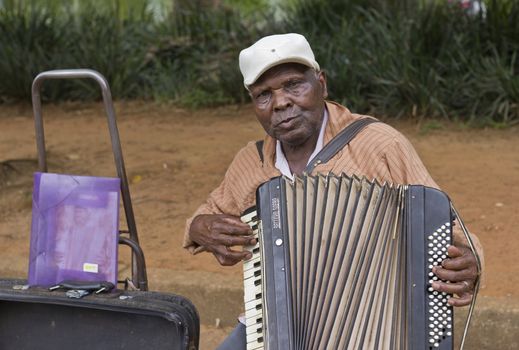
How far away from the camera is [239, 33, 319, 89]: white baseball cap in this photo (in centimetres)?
306

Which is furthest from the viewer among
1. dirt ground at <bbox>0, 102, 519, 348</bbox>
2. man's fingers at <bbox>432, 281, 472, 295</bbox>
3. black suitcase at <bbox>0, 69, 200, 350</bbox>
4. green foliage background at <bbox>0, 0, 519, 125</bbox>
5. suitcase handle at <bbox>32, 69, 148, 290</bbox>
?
green foliage background at <bbox>0, 0, 519, 125</bbox>

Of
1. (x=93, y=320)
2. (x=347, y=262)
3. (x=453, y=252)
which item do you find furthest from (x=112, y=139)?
(x=453, y=252)

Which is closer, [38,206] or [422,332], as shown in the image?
[422,332]

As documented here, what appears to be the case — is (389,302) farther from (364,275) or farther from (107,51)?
(107,51)

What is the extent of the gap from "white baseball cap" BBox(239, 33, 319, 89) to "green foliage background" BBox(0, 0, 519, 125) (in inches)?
204

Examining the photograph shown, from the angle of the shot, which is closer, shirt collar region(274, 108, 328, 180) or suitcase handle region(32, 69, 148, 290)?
shirt collar region(274, 108, 328, 180)

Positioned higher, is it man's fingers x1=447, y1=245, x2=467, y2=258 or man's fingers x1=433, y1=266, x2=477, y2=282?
man's fingers x1=447, y1=245, x2=467, y2=258

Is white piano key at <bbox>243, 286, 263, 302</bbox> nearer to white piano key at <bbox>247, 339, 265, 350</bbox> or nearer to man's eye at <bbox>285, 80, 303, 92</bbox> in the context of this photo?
white piano key at <bbox>247, 339, 265, 350</bbox>

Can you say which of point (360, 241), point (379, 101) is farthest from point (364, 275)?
point (379, 101)

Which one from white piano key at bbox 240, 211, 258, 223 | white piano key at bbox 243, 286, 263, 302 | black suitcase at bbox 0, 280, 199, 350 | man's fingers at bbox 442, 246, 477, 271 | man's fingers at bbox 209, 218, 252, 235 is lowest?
black suitcase at bbox 0, 280, 199, 350

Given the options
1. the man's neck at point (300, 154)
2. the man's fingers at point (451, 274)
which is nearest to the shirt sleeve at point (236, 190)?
the man's neck at point (300, 154)

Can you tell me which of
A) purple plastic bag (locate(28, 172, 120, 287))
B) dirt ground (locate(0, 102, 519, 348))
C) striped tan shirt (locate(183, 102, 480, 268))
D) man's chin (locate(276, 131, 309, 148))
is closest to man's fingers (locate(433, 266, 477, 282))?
striped tan shirt (locate(183, 102, 480, 268))

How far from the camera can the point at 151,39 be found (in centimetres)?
1034

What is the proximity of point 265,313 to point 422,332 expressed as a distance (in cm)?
45
